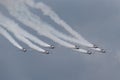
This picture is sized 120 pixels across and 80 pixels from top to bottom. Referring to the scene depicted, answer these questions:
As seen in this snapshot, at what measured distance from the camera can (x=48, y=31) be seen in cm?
10950

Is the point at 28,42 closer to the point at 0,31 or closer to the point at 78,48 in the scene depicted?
the point at 0,31

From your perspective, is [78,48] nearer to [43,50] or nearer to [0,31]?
[43,50]

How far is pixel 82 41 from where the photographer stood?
11481 cm

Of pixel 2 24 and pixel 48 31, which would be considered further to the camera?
pixel 48 31

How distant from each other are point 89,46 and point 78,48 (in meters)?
2.86

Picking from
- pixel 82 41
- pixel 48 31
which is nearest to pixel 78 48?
pixel 82 41

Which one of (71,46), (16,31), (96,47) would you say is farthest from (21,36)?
(96,47)

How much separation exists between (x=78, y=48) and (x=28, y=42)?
13927 millimetres

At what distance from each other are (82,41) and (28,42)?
47.6 ft

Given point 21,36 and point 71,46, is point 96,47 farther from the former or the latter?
point 21,36

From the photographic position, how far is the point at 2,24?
10281 cm

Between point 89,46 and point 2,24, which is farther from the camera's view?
point 89,46

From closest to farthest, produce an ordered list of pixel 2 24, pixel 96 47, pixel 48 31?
pixel 2 24 < pixel 48 31 < pixel 96 47

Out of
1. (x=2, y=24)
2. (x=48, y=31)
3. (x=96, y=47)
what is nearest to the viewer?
(x=2, y=24)
